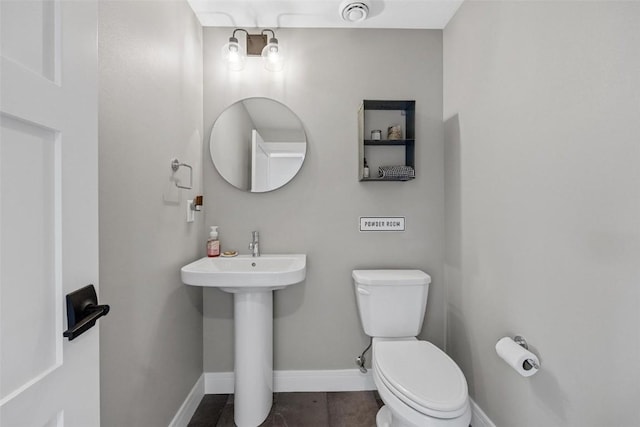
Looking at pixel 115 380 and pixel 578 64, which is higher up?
pixel 578 64

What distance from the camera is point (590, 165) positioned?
89cm

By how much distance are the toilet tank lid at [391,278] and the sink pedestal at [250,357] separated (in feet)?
1.82

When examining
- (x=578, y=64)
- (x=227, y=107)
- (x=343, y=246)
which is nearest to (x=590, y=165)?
(x=578, y=64)

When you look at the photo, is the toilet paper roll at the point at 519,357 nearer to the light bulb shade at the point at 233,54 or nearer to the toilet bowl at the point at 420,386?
the toilet bowl at the point at 420,386

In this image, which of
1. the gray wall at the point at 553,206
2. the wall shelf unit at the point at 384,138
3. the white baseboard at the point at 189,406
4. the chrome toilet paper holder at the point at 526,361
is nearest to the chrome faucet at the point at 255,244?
the wall shelf unit at the point at 384,138

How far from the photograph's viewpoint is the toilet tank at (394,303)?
1601 millimetres

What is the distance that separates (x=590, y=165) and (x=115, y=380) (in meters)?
1.73

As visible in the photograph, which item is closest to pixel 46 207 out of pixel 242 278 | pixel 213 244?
pixel 242 278

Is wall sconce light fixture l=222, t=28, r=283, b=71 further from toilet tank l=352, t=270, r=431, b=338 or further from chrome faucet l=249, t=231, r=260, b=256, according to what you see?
toilet tank l=352, t=270, r=431, b=338

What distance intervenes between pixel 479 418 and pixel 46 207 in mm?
1923

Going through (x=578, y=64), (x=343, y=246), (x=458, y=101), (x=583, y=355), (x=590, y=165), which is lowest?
(x=583, y=355)

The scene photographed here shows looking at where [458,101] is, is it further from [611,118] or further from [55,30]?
[55,30]

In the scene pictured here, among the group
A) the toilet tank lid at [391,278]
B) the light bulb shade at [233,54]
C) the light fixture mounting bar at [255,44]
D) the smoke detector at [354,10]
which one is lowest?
the toilet tank lid at [391,278]

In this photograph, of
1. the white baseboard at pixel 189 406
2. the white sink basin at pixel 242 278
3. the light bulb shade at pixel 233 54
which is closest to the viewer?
the white sink basin at pixel 242 278
